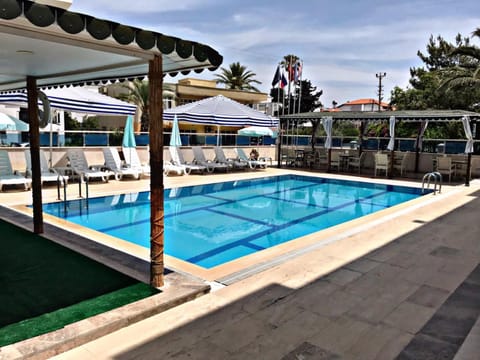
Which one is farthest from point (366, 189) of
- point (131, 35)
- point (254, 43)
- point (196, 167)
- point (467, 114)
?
point (254, 43)

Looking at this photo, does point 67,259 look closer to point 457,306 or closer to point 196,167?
point 457,306

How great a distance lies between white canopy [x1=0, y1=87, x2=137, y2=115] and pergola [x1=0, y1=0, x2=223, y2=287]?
5.14m

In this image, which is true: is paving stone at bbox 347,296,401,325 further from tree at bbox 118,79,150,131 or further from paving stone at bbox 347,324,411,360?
tree at bbox 118,79,150,131

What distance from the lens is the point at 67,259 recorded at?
530 centimetres

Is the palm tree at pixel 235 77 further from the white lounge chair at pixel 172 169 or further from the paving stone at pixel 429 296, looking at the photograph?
the paving stone at pixel 429 296

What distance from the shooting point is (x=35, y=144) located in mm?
6133

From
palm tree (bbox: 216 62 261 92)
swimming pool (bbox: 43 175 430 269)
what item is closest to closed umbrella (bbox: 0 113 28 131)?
swimming pool (bbox: 43 175 430 269)

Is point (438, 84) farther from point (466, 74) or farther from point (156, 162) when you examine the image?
point (156, 162)

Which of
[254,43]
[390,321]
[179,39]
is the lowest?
[390,321]

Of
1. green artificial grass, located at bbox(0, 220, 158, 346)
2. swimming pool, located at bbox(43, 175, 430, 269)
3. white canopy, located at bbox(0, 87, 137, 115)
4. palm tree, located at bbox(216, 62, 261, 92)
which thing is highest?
palm tree, located at bbox(216, 62, 261, 92)

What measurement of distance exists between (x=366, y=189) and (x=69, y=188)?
9901mm

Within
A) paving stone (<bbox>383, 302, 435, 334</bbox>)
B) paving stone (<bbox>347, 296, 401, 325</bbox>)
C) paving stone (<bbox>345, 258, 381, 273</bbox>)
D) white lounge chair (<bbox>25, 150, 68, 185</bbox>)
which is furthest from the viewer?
white lounge chair (<bbox>25, 150, 68, 185</bbox>)

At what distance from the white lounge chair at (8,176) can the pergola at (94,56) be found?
522 centimetres

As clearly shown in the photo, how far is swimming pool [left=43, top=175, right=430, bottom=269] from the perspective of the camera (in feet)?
25.3
